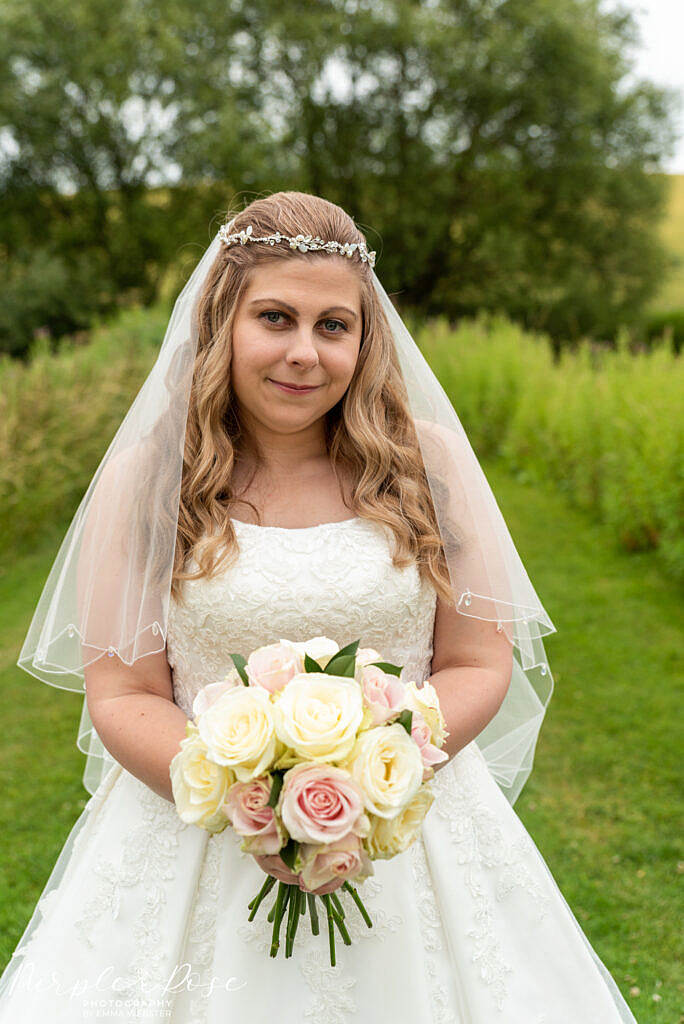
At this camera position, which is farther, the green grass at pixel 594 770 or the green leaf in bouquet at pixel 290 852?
the green grass at pixel 594 770

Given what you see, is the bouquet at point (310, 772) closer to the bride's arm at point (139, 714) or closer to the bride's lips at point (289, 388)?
the bride's arm at point (139, 714)

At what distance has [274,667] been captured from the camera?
5.58 feet

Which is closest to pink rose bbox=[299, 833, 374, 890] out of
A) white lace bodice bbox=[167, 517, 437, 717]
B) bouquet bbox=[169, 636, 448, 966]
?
bouquet bbox=[169, 636, 448, 966]

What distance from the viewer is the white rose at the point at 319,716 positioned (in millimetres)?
1545

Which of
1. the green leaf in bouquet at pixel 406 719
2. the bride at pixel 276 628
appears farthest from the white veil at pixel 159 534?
the green leaf in bouquet at pixel 406 719

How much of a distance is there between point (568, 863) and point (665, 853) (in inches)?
19.4

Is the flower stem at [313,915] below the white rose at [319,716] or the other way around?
below

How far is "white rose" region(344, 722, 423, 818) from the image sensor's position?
155 centimetres

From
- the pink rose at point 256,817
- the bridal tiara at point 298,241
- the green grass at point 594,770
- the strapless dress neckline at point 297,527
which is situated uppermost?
the bridal tiara at point 298,241

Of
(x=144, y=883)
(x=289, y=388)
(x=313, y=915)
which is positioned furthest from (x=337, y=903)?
(x=289, y=388)

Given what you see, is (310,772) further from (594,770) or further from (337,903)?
(594,770)

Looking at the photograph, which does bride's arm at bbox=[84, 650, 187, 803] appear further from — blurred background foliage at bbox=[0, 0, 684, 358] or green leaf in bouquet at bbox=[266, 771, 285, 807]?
blurred background foliage at bbox=[0, 0, 684, 358]

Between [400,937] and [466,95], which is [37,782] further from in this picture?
[466,95]

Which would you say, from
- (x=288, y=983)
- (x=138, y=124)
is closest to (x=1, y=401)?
(x=288, y=983)
